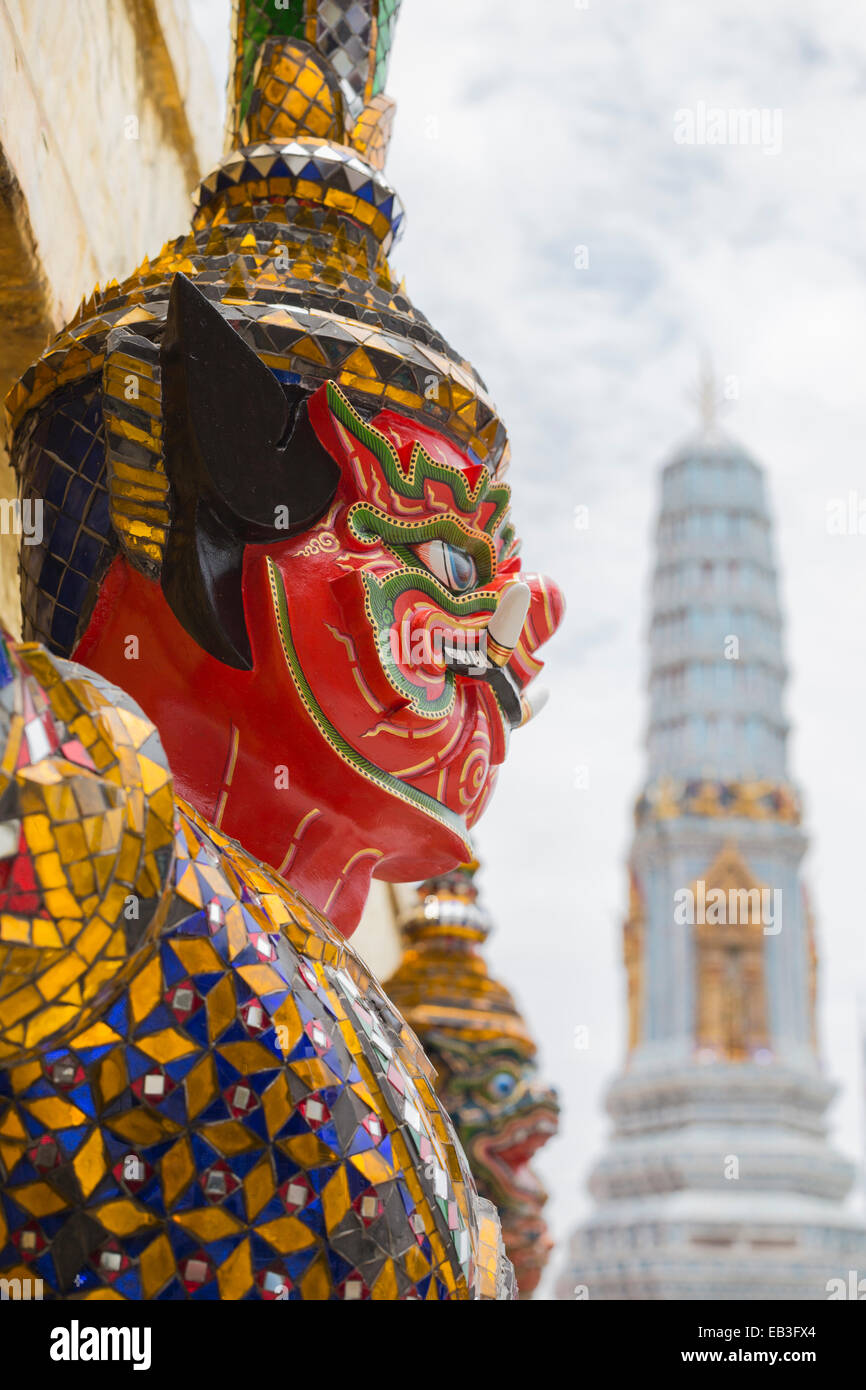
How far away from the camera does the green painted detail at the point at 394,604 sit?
1765 mm

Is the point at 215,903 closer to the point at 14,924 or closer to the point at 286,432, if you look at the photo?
the point at 14,924

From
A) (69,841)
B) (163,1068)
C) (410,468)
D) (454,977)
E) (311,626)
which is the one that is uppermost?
(410,468)

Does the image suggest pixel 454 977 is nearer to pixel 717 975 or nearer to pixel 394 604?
pixel 394 604

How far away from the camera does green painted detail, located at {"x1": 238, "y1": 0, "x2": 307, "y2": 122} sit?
2322 millimetres

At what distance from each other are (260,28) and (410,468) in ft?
3.04

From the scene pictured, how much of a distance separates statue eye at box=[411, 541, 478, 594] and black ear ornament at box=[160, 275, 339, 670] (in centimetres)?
14

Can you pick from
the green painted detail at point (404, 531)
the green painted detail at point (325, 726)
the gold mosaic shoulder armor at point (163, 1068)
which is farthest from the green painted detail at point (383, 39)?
the gold mosaic shoulder armor at point (163, 1068)

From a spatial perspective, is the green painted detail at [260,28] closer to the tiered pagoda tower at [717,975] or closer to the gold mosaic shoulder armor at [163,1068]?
the gold mosaic shoulder armor at [163,1068]

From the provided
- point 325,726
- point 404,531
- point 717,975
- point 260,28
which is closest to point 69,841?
point 325,726

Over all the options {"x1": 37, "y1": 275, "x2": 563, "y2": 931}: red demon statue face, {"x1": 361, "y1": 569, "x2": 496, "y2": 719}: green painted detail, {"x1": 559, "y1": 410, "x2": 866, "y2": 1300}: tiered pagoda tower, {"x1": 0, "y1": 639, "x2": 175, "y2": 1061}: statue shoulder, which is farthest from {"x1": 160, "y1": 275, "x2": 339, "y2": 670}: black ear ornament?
{"x1": 559, "y1": 410, "x2": 866, "y2": 1300}: tiered pagoda tower

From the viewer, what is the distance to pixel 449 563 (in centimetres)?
188

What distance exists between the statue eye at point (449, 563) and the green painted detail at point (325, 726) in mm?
191
